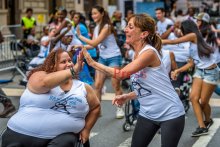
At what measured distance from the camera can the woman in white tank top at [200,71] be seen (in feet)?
23.9

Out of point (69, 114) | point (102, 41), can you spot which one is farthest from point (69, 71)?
point (102, 41)

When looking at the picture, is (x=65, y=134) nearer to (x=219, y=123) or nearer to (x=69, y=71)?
(x=69, y=71)

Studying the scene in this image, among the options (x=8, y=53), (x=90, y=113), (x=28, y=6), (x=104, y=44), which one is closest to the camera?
(x=90, y=113)

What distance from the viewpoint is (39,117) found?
448 cm

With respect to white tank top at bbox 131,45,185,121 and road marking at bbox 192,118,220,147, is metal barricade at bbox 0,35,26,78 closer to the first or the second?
road marking at bbox 192,118,220,147

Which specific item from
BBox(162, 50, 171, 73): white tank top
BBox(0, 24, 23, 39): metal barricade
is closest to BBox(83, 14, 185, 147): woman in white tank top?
BBox(162, 50, 171, 73): white tank top

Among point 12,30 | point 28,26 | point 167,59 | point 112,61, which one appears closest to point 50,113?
point 167,59

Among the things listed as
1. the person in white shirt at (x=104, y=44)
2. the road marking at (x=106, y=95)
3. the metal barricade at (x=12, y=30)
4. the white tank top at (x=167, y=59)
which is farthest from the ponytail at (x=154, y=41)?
the metal barricade at (x=12, y=30)

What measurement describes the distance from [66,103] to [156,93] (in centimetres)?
76

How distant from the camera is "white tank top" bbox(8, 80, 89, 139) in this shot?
445 cm

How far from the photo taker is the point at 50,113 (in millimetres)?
4512

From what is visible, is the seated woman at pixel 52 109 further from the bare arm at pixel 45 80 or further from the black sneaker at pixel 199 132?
the black sneaker at pixel 199 132

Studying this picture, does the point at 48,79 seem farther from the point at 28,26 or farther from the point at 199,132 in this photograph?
the point at 28,26

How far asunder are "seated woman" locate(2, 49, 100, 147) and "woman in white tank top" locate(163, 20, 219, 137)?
291 centimetres
